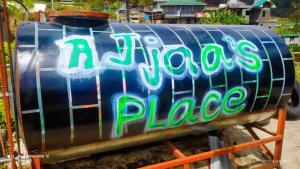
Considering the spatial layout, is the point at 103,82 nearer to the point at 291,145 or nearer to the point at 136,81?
the point at 136,81

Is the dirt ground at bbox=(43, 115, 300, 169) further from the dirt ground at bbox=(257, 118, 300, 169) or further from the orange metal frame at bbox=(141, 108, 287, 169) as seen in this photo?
the orange metal frame at bbox=(141, 108, 287, 169)

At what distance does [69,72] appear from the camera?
4.30m

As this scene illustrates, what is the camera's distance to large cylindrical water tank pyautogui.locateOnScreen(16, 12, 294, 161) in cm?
420

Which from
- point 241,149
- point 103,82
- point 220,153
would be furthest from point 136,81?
point 241,149

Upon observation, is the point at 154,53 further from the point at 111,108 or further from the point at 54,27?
the point at 54,27

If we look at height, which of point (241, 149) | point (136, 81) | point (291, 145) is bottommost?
point (291, 145)

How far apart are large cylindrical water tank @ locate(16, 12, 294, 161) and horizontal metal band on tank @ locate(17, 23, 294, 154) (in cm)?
1

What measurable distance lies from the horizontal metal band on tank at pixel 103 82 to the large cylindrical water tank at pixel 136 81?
1cm

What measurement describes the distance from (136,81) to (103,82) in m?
0.57

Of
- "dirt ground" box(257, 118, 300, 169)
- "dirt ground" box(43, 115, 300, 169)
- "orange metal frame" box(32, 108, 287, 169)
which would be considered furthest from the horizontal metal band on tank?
"dirt ground" box(257, 118, 300, 169)

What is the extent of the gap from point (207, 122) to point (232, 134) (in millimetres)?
3532

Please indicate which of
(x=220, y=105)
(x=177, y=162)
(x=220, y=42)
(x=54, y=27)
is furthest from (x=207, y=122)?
(x=54, y=27)

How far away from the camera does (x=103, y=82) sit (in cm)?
447

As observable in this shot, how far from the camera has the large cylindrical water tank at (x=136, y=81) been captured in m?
4.20
